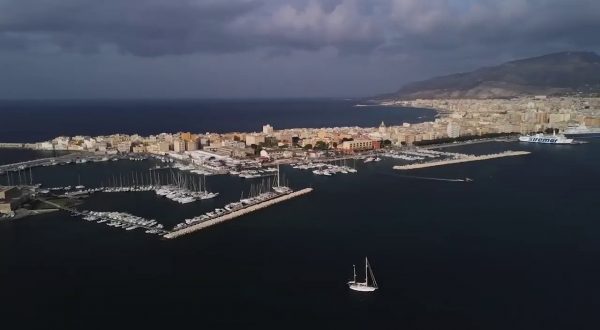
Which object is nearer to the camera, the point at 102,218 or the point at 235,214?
the point at 102,218

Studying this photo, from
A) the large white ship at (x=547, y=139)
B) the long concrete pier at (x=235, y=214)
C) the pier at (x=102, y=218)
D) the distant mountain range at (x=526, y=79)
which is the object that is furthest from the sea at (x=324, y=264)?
the distant mountain range at (x=526, y=79)

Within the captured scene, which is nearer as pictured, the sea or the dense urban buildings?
the sea

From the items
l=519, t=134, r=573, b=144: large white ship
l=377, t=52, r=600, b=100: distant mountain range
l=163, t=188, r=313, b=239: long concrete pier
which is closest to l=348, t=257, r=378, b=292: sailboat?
l=163, t=188, r=313, b=239: long concrete pier

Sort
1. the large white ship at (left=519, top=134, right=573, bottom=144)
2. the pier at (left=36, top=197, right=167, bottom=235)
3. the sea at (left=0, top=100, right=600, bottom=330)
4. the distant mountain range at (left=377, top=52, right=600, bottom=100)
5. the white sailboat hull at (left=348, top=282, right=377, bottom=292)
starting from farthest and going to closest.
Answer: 1. the distant mountain range at (left=377, top=52, right=600, bottom=100)
2. the large white ship at (left=519, top=134, right=573, bottom=144)
3. the pier at (left=36, top=197, right=167, bottom=235)
4. the white sailboat hull at (left=348, top=282, right=377, bottom=292)
5. the sea at (left=0, top=100, right=600, bottom=330)

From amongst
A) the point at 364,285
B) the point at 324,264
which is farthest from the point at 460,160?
the point at 364,285

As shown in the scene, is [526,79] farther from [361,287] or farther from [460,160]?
[361,287]

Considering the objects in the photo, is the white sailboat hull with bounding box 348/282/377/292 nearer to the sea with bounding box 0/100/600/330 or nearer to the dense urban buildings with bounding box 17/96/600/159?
the sea with bounding box 0/100/600/330

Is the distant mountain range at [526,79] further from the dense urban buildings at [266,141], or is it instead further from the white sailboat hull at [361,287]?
the white sailboat hull at [361,287]
